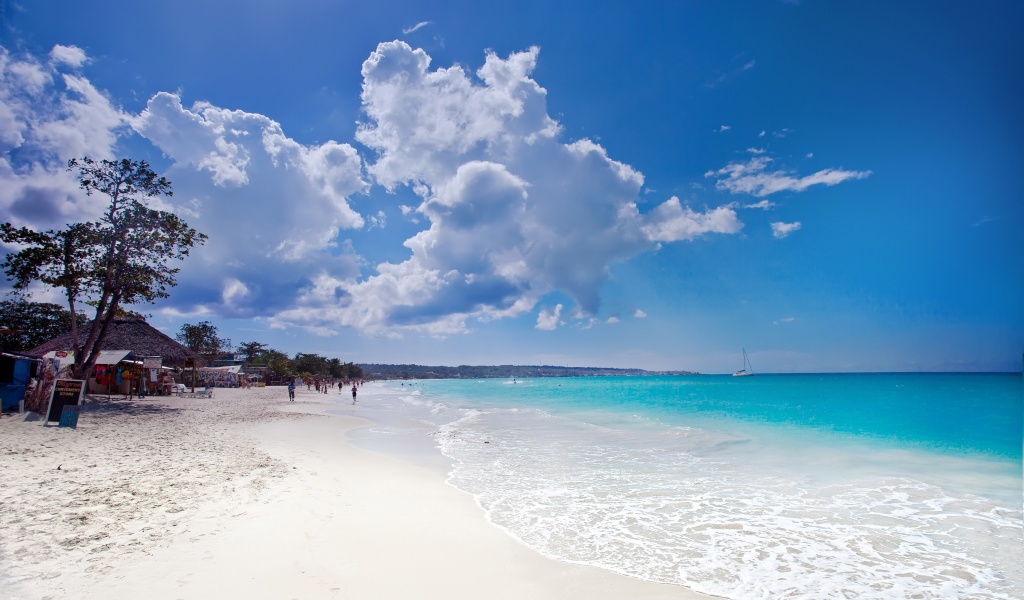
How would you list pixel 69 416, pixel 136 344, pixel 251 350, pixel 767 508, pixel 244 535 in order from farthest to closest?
pixel 251 350
pixel 136 344
pixel 69 416
pixel 767 508
pixel 244 535

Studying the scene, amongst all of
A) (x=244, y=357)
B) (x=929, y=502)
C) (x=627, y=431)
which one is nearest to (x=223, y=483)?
(x=929, y=502)

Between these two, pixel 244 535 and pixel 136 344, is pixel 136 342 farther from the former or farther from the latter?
pixel 244 535

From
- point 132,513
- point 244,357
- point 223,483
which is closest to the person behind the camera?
point 132,513

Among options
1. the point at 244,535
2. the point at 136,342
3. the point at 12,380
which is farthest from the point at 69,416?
the point at 136,342

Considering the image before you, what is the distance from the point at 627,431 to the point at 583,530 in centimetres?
1255

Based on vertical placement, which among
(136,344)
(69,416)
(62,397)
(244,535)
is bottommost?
(244,535)

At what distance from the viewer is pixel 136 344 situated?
27.2 m

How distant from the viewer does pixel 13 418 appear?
505 inches

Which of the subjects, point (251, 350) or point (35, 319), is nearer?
Answer: point (35, 319)

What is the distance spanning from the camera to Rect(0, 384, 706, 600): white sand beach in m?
4.00

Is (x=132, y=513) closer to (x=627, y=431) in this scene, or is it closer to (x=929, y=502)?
(x=929, y=502)

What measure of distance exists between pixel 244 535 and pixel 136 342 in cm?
2935

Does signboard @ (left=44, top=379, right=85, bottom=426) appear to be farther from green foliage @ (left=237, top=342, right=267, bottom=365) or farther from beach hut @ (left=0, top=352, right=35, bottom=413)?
green foliage @ (left=237, top=342, right=267, bottom=365)

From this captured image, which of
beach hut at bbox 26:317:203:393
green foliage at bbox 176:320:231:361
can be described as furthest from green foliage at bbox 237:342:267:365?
beach hut at bbox 26:317:203:393
